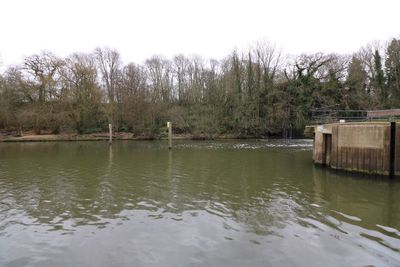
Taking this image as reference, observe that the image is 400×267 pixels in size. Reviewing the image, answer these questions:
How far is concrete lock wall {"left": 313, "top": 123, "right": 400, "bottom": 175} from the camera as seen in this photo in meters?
13.9

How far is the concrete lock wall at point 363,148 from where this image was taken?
547 inches

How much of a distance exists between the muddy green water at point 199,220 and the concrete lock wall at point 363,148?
915 millimetres

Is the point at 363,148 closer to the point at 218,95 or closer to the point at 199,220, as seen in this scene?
the point at 199,220

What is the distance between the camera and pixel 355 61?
1954 inches

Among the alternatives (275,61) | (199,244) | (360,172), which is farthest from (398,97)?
(199,244)

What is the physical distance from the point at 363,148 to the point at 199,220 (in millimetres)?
10181

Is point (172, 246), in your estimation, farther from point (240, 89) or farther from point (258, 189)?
point (240, 89)

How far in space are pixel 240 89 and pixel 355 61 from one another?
18713 mm

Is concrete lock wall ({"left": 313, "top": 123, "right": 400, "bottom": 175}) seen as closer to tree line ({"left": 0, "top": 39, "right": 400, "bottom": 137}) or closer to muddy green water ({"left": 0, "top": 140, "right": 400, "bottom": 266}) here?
muddy green water ({"left": 0, "top": 140, "right": 400, "bottom": 266})

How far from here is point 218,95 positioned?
5588 centimetres

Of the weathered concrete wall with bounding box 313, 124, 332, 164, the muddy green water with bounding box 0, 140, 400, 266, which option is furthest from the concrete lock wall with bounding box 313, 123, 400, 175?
the muddy green water with bounding box 0, 140, 400, 266

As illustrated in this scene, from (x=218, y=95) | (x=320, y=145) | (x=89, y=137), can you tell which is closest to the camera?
(x=320, y=145)

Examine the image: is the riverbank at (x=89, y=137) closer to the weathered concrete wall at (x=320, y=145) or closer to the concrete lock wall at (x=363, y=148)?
the weathered concrete wall at (x=320, y=145)

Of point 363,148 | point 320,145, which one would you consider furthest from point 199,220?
point 320,145
